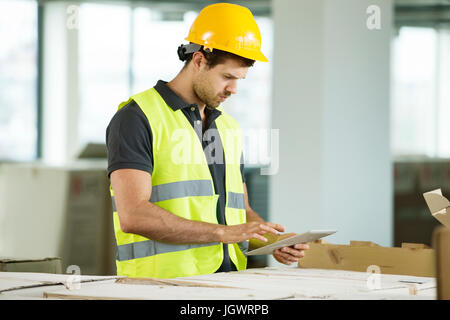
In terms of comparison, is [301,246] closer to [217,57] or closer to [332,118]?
[217,57]

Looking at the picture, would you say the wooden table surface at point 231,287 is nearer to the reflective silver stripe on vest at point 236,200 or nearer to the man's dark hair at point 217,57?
the reflective silver stripe on vest at point 236,200

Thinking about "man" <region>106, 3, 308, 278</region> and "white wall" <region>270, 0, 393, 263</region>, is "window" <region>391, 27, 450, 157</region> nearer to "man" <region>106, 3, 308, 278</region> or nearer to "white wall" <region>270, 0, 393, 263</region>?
"white wall" <region>270, 0, 393, 263</region>

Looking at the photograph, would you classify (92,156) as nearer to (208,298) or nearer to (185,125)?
(185,125)

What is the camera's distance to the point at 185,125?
2.40 metres

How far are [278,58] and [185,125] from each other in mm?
1978

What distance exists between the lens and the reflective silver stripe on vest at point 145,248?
229 centimetres

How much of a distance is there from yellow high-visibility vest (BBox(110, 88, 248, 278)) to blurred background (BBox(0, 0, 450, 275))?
159 centimetres

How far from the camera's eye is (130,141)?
2.22m

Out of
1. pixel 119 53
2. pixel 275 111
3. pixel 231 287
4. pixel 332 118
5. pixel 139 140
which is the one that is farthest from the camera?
pixel 119 53

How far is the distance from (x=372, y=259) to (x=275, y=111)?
6.92 feet

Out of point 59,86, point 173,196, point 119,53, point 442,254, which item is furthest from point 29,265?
point 119,53

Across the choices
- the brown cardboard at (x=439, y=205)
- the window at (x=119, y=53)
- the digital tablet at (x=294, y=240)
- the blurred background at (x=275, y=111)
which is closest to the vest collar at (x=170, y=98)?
the digital tablet at (x=294, y=240)

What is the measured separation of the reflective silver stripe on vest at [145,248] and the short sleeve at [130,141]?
9.5 inches
